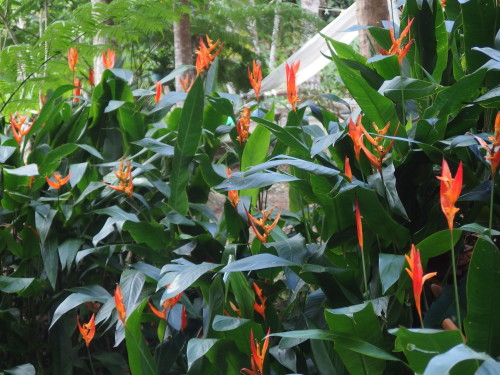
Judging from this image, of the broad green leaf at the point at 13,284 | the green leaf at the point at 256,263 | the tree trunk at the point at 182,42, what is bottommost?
the broad green leaf at the point at 13,284

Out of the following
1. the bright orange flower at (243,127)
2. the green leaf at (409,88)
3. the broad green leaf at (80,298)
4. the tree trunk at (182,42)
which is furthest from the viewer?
the tree trunk at (182,42)

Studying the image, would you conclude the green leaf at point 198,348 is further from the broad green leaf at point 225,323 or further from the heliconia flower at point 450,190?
the heliconia flower at point 450,190

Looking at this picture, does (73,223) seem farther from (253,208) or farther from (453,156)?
(453,156)

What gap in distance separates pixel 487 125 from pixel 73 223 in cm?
121

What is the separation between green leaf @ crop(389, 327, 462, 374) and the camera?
91cm

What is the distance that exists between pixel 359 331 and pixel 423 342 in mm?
204

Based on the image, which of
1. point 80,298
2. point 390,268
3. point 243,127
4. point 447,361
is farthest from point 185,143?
point 447,361

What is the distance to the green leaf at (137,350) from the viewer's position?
1.35 m

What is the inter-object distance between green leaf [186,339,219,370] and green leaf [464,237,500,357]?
491mm

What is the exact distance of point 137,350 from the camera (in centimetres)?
135

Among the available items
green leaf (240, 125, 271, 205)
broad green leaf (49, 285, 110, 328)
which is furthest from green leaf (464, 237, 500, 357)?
broad green leaf (49, 285, 110, 328)

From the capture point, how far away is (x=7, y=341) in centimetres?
195

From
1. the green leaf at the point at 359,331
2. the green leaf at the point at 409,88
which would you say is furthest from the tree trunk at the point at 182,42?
the green leaf at the point at 359,331

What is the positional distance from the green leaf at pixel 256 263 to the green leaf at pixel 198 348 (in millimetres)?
171
